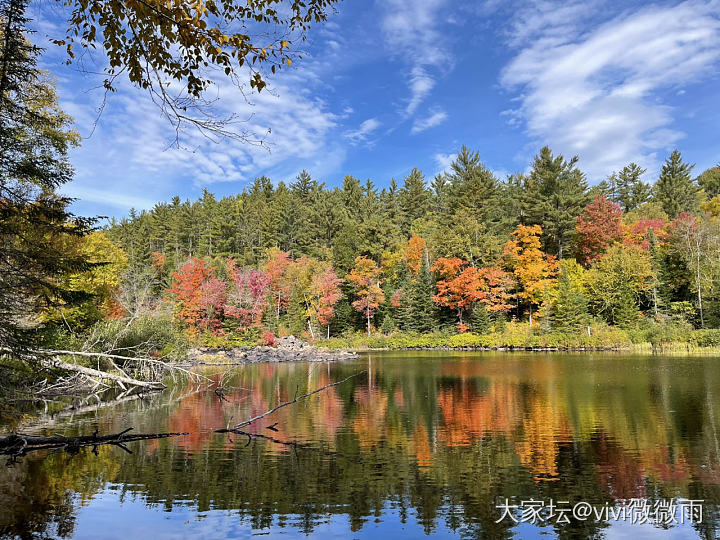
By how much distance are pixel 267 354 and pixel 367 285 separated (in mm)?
13775

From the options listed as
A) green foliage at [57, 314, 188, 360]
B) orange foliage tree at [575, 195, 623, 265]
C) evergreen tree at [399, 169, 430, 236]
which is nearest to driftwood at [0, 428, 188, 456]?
green foliage at [57, 314, 188, 360]

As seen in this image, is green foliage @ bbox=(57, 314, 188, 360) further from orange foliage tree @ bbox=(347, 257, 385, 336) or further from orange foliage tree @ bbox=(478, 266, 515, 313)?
orange foliage tree @ bbox=(478, 266, 515, 313)

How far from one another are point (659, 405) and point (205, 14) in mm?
13369

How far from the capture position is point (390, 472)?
7.44 m

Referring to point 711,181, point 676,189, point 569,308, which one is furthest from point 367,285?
point 711,181

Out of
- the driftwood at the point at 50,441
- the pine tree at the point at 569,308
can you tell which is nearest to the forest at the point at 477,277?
the pine tree at the point at 569,308

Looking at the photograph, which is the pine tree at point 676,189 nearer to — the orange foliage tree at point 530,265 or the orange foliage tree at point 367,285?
the orange foliage tree at point 530,265

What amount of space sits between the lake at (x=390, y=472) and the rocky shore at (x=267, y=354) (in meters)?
16.8

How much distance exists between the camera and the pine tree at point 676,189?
50.4 meters

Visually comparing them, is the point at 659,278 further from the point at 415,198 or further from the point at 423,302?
the point at 415,198

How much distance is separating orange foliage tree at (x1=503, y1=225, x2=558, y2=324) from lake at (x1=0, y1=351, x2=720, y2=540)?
25275mm

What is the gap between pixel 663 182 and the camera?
54.0 m

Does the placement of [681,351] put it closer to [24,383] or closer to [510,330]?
[510,330]

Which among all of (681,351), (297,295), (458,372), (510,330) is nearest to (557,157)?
(510,330)
